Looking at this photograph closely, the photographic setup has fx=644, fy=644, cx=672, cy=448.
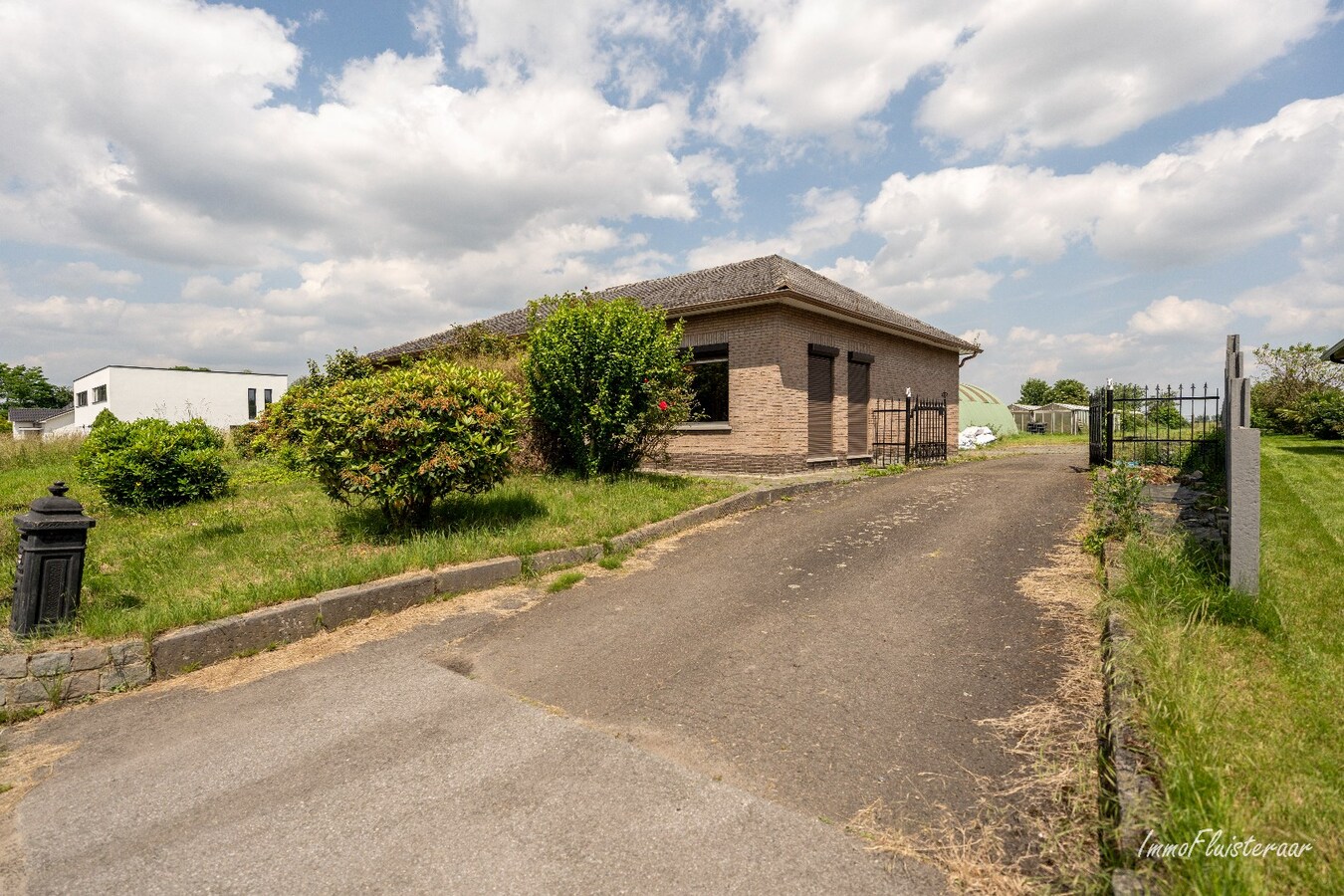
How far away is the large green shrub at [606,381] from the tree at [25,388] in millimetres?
114347

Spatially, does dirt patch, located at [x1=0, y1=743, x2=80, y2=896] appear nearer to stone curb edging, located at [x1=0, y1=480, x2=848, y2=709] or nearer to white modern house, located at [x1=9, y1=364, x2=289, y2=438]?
stone curb edging, located at [x1=0, y1=480, x2=848, y2=709]

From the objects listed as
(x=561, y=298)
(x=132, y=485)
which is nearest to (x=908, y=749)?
(x=561, y=298)

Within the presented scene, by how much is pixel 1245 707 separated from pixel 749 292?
11.1 meters

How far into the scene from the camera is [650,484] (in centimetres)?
988

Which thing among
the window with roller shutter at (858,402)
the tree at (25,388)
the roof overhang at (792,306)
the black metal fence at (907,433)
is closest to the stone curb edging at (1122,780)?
the roof overhang at (792,306)

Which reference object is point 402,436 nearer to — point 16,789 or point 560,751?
point 16,789

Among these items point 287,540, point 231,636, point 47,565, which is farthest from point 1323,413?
point 47,565

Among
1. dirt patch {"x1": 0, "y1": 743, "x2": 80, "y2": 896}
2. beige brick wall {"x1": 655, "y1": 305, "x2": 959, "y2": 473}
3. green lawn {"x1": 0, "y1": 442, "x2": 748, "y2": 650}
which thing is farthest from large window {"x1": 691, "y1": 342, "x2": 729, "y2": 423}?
dirt patch {"x1": 0, "y1": 743, "x2": 80, "y2": 896}

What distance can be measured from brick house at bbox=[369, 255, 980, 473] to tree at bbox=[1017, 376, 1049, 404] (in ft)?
228

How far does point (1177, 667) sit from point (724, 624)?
260cm

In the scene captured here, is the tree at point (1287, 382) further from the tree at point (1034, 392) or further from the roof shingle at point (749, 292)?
the tree at point (1034, 392)

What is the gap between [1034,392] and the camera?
7700cm

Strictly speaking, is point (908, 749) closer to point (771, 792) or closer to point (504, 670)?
point (771, 792)

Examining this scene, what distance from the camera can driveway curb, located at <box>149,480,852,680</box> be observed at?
4.32m
